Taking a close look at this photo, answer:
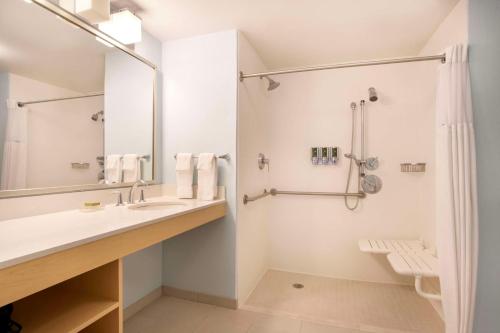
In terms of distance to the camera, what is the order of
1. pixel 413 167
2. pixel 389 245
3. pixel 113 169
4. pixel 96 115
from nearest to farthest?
1. pixel 96 115
2. pixel 113 169
3. pixel 389 245
4. pixel 413 167

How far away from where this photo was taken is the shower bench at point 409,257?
1.71 metres

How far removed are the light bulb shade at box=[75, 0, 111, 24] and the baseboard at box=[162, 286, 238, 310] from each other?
7.09ft

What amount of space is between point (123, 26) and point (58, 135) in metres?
0.89

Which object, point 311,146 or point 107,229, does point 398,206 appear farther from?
point 107,229

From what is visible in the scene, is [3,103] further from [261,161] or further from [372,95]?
[372,95]

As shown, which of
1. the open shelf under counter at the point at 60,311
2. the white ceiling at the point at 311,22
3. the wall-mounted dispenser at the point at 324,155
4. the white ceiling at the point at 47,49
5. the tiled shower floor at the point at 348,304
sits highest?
the white ceiling at the point at 311,22

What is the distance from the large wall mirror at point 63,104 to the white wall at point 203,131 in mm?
299

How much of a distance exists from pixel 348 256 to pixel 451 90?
1.89 meters

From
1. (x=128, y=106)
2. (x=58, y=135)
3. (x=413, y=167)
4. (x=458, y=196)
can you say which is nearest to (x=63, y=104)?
(x=58, y=135)

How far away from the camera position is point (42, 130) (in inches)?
55.1

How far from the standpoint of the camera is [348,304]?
219 centimetres

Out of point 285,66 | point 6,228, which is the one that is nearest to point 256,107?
point 285,66

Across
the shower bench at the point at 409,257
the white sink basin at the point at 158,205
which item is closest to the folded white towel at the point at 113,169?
the white sink basin at the point at 158,205

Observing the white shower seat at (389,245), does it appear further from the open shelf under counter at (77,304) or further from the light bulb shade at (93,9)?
the light bulb shade at (93,9)
